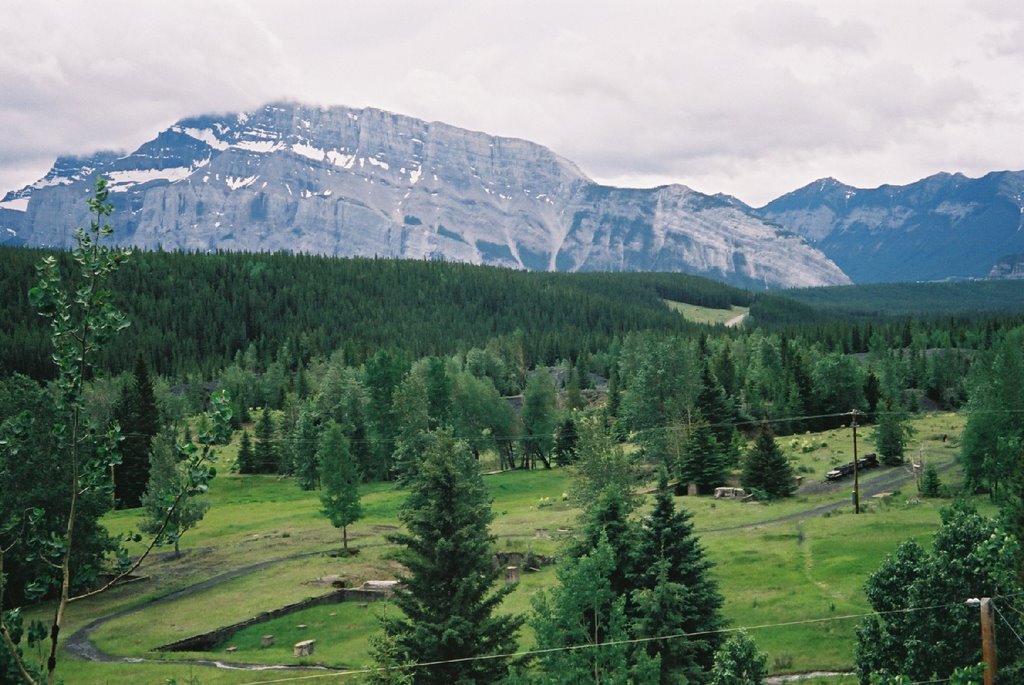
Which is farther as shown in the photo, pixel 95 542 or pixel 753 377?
pixel 753 377

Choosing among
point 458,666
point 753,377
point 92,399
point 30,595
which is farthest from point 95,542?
point 753,377

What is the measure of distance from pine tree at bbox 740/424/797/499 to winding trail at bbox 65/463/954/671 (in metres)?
3.48

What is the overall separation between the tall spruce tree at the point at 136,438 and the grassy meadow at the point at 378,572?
19.2ft

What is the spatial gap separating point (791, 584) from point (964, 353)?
140581 mm

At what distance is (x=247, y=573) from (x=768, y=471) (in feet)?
149

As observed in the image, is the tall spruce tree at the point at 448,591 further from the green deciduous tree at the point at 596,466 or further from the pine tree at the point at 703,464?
the pine tree at the point at 703,464

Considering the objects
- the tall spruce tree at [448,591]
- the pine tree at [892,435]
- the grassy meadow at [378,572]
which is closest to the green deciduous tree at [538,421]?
the grassy meadow at [378,572]

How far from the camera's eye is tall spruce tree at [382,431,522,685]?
32500 mm

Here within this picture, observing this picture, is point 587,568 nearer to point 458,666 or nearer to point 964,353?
point 458,666

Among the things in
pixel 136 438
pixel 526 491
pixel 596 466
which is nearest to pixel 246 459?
pixel 136 438

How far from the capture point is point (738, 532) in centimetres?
6512

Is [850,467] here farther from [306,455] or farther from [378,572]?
[306,455]

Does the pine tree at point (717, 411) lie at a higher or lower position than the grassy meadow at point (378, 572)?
higher

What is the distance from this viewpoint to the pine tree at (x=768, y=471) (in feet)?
255
